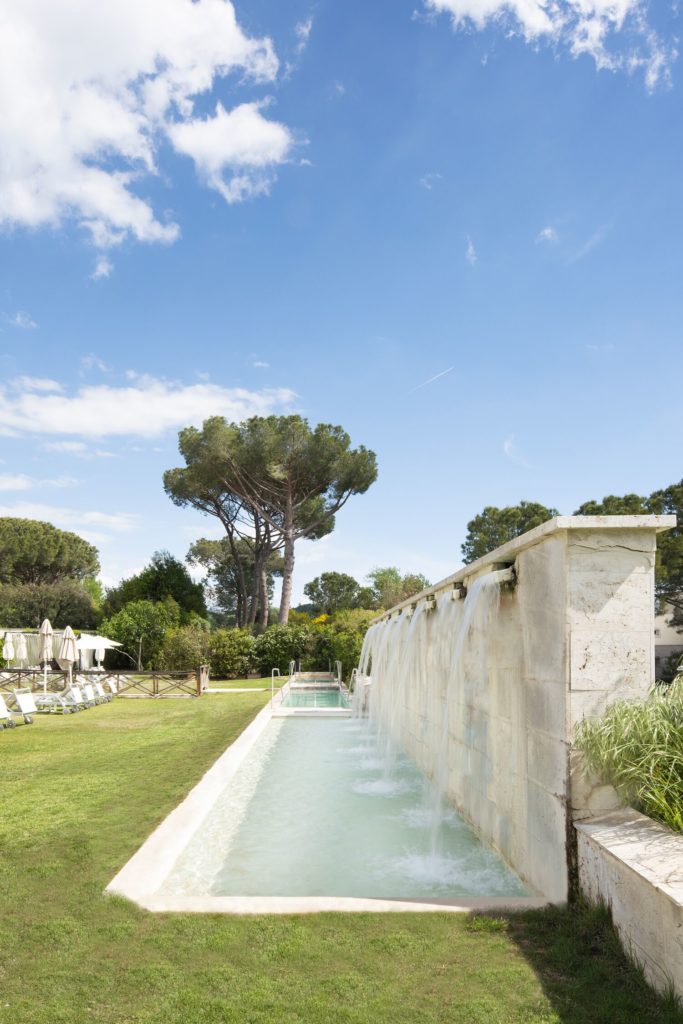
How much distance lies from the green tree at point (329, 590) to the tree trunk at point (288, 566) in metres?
13.7

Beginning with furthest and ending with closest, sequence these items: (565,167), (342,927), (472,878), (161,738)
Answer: (565,167)
(161,738)
(472,878)
(342,927)

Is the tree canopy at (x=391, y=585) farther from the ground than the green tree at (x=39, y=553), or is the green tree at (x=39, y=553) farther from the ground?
the green tree at (x=39, y=553)

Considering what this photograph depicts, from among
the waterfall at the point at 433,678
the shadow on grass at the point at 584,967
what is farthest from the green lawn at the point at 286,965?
the waterfall at the point at 433,678

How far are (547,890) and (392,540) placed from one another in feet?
148

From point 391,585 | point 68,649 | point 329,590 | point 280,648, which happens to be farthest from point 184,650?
point 329,590

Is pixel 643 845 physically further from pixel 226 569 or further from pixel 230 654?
pixel 226 569

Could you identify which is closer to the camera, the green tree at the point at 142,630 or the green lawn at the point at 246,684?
the green lawn at the point at 246,684

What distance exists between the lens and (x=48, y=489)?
3822cm

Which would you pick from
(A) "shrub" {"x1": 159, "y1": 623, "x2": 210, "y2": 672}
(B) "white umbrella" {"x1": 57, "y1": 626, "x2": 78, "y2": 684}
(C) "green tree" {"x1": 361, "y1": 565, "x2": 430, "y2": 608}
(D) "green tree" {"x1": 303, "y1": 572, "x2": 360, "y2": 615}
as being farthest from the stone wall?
(D) "green tree" {"x1": 303, "y1": 572, "x2": 360, "y2": 615}

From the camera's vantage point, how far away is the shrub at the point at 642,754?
3.44 meters

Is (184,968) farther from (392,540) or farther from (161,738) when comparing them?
(392,540)

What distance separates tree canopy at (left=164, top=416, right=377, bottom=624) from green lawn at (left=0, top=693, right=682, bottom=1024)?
Result: 3069cm

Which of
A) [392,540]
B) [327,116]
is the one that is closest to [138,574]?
[392,540]

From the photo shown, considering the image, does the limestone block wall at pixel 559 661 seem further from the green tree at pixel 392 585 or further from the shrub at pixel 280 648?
the green tree at pixel 392 585
